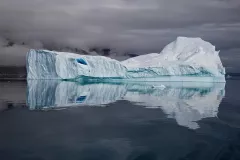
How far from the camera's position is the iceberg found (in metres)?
26.5

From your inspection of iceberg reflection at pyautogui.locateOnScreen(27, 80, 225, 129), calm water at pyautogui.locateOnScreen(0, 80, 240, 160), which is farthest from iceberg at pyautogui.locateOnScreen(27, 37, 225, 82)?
calm water at pyautogui.locateOnScreen(0, 80, 240, 160)

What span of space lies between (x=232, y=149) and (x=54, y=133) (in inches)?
130

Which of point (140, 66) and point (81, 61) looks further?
point (140, 66)

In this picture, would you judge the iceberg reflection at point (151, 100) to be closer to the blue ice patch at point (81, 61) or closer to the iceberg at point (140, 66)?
the blue ice patch at point (81, 61)

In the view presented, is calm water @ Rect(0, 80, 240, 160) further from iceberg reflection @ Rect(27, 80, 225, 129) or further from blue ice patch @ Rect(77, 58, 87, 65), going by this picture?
blue ice patch @ Rect(77, 58, 87, 65)

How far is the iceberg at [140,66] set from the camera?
26500 mm

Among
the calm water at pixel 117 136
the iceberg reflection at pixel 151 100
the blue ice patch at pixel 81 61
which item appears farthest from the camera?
the blue ice patch at pixel 81 61

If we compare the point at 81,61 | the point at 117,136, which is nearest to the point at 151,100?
the point at 117,136

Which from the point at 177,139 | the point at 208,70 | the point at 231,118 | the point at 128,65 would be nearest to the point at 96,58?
the point at 128,65

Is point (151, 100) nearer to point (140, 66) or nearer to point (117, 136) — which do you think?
point (117, 136)

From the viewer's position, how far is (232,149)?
4.45 meters

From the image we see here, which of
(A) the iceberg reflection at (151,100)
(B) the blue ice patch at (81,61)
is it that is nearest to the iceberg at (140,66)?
(B) the blue ice patch at (81,61)

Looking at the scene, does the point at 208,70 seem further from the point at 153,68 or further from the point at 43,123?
the point at 43,123

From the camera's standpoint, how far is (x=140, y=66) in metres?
30.1
